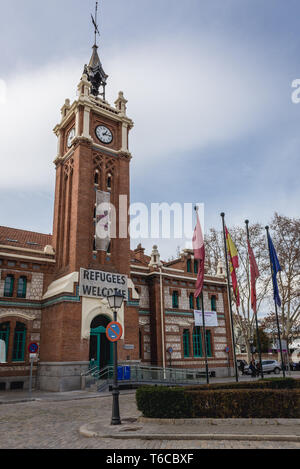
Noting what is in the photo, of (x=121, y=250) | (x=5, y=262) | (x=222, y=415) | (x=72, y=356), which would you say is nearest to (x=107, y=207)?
(x=121, y=250)

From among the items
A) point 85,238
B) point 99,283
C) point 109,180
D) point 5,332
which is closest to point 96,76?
point 109,180

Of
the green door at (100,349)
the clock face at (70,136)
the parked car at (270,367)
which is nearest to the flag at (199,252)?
the green door at (100,349)

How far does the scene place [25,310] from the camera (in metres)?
25.2

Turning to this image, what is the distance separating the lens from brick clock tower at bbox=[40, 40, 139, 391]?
23.0 metres

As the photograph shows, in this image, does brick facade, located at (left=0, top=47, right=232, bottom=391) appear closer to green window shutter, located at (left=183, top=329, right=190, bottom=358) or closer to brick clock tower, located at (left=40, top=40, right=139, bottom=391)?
brick clock tower, located at (left=40, top=40, right=139, bottom=391)

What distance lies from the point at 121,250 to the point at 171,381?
399 inches

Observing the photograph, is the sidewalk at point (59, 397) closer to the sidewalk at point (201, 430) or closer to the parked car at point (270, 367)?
the sidewalk at point (201, 430)

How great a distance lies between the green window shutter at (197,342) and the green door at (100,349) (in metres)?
9.91

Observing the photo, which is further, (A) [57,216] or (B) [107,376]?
(A) [57,216]

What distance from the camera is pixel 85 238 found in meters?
25.9

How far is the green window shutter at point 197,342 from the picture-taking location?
32094mm

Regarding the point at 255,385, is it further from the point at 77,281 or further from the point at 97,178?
the point at 97,178

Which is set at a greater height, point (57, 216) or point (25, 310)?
point (57, 216)
